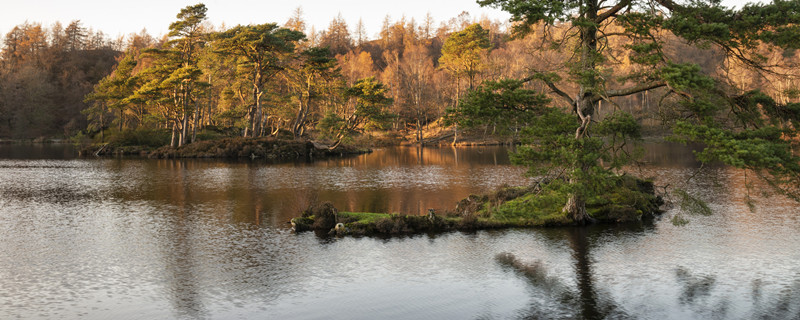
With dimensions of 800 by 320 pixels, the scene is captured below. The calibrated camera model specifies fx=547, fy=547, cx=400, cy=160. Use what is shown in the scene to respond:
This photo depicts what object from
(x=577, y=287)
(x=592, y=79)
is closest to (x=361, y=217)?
(x=577, y=287)

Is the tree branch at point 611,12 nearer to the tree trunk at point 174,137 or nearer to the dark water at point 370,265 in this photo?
the dark water at point 370,265

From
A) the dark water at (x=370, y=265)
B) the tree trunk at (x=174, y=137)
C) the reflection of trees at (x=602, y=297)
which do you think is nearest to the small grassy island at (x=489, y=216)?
the dark water at (x=370, y=265)

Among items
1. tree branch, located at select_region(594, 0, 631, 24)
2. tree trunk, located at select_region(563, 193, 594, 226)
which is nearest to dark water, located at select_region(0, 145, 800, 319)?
tree trunk, located at select_region(563, 193, 594, 226)

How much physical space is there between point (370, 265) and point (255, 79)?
47.2 meters

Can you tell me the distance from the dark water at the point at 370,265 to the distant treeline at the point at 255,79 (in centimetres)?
572

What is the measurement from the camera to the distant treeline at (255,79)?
5772 cm

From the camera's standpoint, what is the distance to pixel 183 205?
26984 millimetres

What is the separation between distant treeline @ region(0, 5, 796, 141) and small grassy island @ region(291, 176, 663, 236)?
4170mm

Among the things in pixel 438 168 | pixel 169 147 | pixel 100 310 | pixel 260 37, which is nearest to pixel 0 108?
pixel 169 147

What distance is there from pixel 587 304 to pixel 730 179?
25377 mm

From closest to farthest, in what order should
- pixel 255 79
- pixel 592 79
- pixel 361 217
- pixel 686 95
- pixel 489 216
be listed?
1. pixel 686 95
2. pixel 592 79
3. pixel 361 217
4. pixel 489 216
5. pixel 255 79

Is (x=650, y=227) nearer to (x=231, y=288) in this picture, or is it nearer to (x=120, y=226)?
(x=231, y=288)

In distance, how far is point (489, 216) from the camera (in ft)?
73.8

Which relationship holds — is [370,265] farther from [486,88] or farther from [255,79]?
[255,79]
